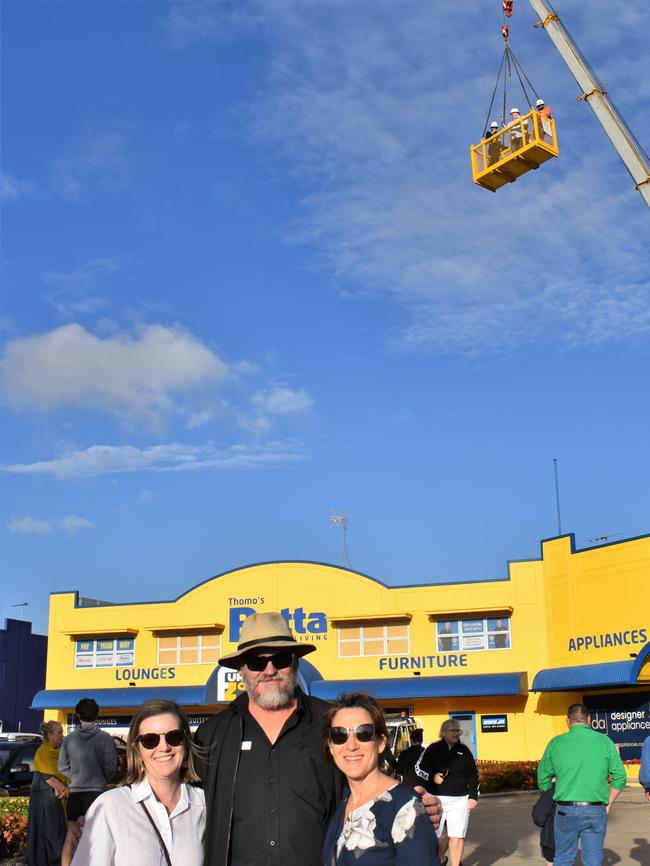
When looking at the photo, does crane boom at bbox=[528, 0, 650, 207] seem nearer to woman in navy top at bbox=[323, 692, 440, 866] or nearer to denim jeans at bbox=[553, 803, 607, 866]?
denim jeans at bbox=[553, 803, 607, 866]

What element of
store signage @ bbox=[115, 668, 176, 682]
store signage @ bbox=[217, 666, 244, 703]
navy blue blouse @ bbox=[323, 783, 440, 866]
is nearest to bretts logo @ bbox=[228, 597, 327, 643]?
store signage @ bbox=[217, 666, 244, 703]

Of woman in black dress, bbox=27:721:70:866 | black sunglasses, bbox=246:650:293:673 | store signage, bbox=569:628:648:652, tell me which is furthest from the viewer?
store signage, bbox=569:628:648:652

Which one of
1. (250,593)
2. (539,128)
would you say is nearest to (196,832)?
(539,128)

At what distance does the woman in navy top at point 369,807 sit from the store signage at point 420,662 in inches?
1277

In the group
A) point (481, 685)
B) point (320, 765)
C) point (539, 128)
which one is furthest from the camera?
point (481, 685)

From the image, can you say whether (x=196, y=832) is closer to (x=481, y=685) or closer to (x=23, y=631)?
(x=481, y=685)

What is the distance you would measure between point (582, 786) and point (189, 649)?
104ft

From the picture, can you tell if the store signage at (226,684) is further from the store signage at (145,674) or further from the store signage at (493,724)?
the store signage at (493,724)

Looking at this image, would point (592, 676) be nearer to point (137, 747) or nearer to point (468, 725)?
point (468, 725)

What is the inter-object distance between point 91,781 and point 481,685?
83.6 feet

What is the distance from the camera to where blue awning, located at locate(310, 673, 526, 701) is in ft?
110

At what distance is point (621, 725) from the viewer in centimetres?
3092

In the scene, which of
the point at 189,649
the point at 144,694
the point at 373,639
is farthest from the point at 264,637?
the point at 189,649

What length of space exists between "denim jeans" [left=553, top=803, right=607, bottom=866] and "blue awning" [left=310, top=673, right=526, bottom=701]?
82.2 feet
